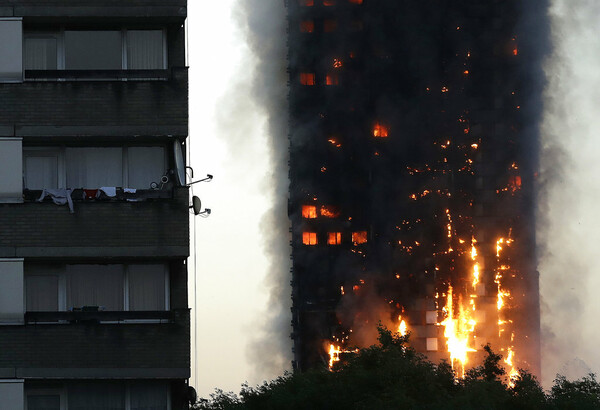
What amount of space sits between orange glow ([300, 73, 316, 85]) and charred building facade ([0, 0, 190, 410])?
201 feet

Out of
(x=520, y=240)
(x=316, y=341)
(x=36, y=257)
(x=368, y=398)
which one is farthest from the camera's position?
(x=520, y=240)

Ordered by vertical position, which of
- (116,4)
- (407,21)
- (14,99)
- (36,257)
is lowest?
(36,257)

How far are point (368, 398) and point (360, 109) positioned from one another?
199 ft

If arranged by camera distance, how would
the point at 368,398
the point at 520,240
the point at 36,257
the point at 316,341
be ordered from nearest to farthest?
the point at 36,257
the point at 368,398
the point at 316,341
the point at 520,240

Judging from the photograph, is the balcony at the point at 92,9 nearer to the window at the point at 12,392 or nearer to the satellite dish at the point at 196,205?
the satellite dish at the point at 196,205

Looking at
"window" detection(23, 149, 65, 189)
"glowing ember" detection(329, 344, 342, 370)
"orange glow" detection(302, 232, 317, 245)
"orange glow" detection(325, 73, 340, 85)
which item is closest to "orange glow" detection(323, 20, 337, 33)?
"orange glow" detection(325, 73, 340, 85)

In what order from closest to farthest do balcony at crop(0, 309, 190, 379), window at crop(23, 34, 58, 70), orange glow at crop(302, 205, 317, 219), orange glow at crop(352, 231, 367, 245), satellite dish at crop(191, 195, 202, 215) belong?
balcony at crop(0, 309, 190, 379)
satellite dish at crop(191, 195, 202, 215)
window at crop(23, 34, 58, 70)
orange glow at crop(352, 231, 367, 245)
orange glow at crop(302, 205, 317, 219)

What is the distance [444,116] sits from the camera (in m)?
95.2

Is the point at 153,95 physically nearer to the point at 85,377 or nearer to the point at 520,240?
the point at 85,377

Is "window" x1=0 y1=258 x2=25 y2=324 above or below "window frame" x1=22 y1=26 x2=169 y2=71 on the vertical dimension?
below

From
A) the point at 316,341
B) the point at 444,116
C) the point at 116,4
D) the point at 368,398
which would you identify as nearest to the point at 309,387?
the point at 368,398

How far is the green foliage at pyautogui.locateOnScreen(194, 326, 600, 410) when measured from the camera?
109 feet

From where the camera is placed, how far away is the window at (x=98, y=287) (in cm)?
3216

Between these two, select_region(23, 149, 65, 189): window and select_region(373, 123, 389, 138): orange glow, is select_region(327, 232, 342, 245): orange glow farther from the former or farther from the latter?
select_region(23, 149, 65, 189): window
